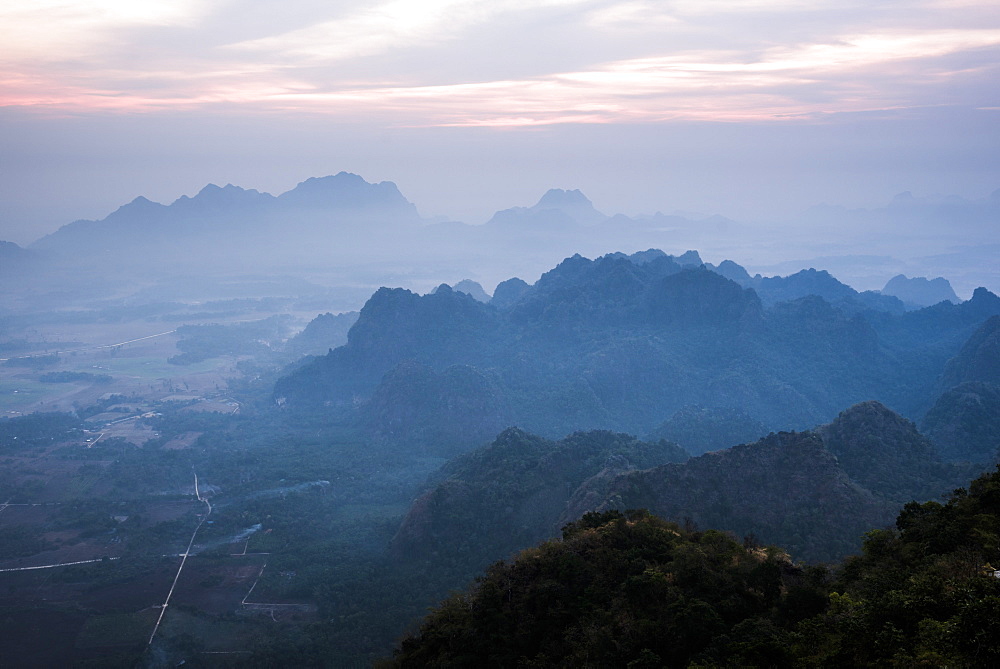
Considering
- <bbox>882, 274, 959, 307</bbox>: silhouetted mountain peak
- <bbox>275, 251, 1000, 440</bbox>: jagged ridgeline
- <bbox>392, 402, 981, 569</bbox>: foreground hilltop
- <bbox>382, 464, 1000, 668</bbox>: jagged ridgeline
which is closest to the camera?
<bbox>382, 464, 1000, 668</bbox>: jagged ridgeline

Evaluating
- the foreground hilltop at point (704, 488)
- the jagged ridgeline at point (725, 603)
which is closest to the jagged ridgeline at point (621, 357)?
the foreground hilltop at point (704, 488)

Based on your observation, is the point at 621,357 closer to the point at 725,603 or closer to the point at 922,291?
the point at 725,603

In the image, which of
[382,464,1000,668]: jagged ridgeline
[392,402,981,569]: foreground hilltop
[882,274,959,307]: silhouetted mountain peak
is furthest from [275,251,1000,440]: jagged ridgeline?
[382,464,1000,668]: jagged ridgeline

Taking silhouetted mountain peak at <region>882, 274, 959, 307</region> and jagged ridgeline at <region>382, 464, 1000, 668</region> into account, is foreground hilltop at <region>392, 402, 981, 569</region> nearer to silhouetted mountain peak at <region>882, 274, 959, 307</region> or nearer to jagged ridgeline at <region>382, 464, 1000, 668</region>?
jagged ridgeline at <region>382, 464, 1000, 668</region>

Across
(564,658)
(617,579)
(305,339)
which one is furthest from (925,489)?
(305,339)

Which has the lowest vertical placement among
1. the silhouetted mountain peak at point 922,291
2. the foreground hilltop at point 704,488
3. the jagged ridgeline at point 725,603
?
the silhouetted mountain peak at point 922,291

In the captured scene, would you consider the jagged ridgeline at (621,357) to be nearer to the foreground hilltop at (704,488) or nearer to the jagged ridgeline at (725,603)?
the foreground hilltop at (704,488)
